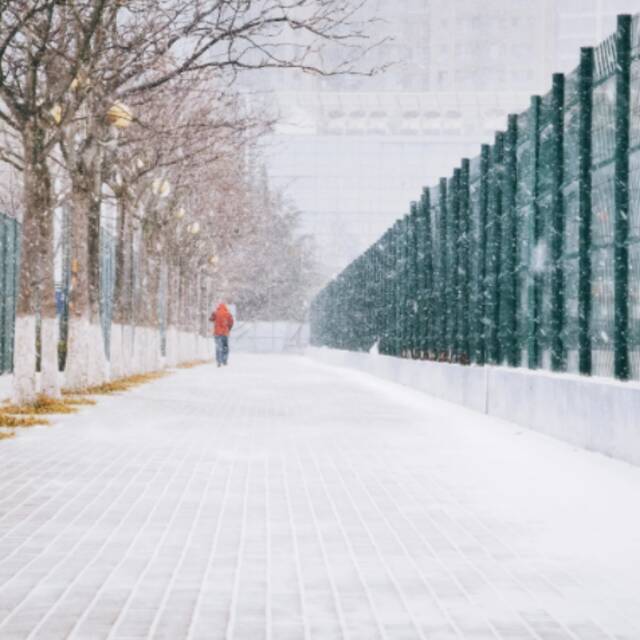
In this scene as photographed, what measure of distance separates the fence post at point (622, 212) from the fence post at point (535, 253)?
338cm

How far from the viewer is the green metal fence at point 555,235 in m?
12.5

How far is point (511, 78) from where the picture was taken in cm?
17612

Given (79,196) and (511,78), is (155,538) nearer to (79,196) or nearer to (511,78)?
Result: (79,196)

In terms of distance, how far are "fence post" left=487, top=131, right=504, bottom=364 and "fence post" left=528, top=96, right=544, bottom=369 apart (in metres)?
2.39

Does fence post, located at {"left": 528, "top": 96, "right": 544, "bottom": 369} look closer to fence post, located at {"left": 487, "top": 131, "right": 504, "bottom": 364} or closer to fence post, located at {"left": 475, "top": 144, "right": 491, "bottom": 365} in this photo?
fence post, located at {"left": 487, "top": 131, "right": 504, "bottom": 364}

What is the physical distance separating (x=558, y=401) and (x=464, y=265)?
7913 mm

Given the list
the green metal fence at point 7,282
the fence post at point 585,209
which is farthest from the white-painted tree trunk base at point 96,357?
the fence post at point 585,209

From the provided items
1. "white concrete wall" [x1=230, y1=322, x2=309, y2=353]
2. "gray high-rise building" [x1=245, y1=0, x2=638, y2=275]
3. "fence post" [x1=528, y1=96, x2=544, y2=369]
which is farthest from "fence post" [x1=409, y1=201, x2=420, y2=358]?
"gray high-rise building" [x1=245, y1=0, x2=638, y2=275]

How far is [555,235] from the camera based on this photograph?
1509 centimetres

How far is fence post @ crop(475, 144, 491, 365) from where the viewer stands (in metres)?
20.0

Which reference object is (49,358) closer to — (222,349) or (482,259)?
(482,259)

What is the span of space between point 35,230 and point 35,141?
1290 millimetres

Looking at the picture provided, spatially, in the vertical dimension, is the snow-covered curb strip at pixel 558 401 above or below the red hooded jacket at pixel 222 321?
below

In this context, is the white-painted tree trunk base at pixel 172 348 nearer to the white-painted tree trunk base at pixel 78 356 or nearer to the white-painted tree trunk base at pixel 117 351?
the white-painted tree trunk base at pixel 117 351
